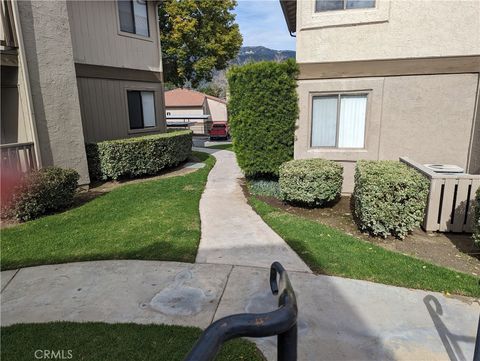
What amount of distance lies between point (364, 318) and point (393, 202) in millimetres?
2657

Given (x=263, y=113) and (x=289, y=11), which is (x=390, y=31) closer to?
(x=263, y=113)

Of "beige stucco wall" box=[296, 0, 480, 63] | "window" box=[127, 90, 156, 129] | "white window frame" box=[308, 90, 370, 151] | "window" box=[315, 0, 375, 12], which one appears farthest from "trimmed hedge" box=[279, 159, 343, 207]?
"window" box=[127, 90, 156, 129]

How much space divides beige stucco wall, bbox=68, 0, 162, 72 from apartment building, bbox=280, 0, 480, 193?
6619mm

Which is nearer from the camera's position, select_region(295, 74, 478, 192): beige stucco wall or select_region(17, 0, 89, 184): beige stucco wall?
select_region(295, 74, 478, 192): beige stucco wall

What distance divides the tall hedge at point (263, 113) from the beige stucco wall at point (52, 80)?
427 cm

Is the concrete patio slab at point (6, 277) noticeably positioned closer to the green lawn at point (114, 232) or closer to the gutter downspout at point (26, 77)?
the green lawn at point (114, 232)

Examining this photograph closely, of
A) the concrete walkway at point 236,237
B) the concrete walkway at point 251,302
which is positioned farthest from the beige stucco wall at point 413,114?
the concrete walkway at point 251,302

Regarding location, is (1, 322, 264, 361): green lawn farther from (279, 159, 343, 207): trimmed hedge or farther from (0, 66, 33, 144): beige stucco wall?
(0, 66, 33, 144): beige stucco wall

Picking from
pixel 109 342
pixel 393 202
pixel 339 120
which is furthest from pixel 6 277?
pixel 339 120

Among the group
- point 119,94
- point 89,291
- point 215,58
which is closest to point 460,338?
point 89,291

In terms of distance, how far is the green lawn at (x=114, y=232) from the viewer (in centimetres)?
525

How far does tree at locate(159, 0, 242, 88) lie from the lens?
23062mm

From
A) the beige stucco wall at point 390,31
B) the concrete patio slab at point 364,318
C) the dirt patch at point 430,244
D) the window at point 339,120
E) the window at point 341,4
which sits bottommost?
the dirt patch at point 430,244

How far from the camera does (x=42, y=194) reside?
7.13 meters
